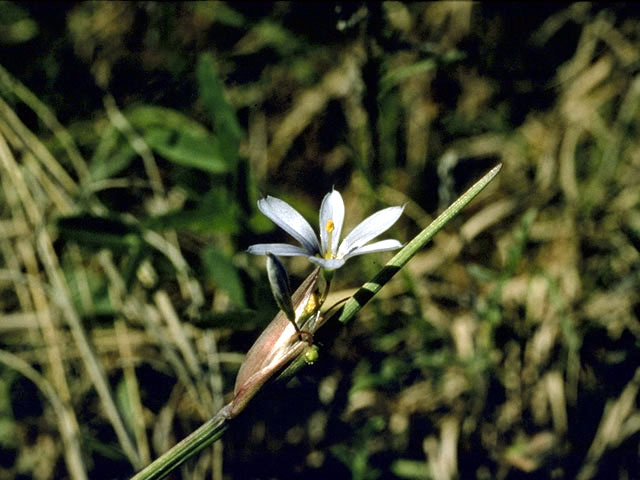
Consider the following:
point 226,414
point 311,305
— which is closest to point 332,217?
point 311,305

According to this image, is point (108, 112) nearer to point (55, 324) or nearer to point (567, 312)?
point (55, 324)

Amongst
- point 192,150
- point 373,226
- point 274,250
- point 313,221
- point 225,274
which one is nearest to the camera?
point 274,250

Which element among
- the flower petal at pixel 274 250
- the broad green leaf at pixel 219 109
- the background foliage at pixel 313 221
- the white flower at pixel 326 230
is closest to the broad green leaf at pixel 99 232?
the background foliage at pixel 313 221

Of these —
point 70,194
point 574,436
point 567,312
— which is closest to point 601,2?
point 567,312

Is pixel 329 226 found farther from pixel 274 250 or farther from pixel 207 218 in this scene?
pixel 207 218

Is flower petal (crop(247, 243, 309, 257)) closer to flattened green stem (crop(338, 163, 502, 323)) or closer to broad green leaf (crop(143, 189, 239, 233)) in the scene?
flattened green stem (crop(338, 163, 502, 323))

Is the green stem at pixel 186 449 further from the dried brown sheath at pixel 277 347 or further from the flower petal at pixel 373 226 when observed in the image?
the flower petal at pixel 373 226
